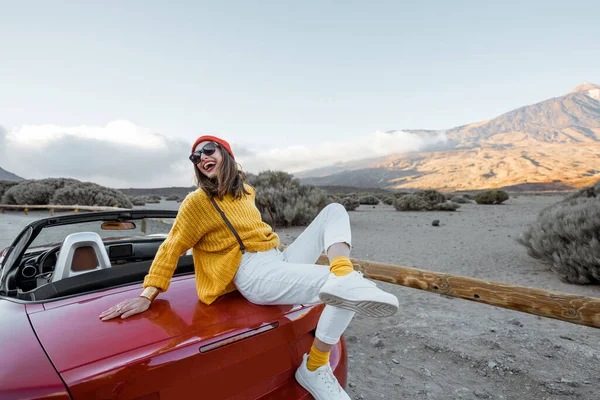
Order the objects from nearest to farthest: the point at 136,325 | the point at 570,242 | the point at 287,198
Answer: the point at 136,325 < the point at 570,242 < the point at 287,198

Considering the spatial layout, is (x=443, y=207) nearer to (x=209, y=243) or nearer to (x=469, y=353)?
(x=469, y=353)

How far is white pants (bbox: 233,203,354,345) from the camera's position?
69.9 inches

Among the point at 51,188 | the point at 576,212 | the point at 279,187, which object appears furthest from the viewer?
the point at 51,188

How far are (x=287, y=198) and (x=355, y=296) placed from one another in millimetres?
10889

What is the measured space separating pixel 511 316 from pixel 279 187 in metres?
9.85

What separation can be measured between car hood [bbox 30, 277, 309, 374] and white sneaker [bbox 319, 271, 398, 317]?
0.77 ft

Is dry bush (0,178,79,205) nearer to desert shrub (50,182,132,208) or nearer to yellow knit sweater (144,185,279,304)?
desert shrub (50,182,132,208)

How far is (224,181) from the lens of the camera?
2195 mm

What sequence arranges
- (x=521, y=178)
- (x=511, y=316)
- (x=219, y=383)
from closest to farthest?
(x=219, y=383)
(x=511, y=316)
(x=521, y=178)

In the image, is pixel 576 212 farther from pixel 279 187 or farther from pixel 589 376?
pixel 279 187

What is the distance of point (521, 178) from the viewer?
68.2 m

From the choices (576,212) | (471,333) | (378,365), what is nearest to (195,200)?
(378,365)

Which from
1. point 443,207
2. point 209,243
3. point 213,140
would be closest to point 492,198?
point 443,207

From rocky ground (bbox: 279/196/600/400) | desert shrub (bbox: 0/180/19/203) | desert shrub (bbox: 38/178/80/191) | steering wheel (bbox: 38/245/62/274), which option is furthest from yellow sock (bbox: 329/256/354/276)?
desert shrub (bbox: 0/180/19/203)
